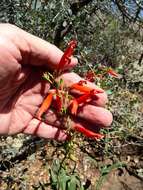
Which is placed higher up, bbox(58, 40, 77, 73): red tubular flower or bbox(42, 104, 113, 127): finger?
bbox(58, 40, 77, 73): red tubular flower

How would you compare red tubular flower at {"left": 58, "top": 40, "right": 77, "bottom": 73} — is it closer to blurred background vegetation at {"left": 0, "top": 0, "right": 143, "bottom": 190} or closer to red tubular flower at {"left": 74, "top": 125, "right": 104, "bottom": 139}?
red tubular flower at {"left": 74, "top": 125, "right": 104, "bottom": 139}

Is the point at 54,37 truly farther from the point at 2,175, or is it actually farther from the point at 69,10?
the point at 2,175

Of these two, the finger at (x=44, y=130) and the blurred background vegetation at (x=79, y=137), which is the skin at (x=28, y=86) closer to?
the finger at (x=44, y=130)

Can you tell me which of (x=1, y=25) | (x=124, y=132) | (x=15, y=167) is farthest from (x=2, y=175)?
(x=1, y=25)

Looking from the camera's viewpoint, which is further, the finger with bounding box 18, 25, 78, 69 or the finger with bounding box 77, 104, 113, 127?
the finger with bounding box 77, 104, 113, 127

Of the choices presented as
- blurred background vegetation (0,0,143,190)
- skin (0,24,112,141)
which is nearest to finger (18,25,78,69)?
skin (0,24,112,141)

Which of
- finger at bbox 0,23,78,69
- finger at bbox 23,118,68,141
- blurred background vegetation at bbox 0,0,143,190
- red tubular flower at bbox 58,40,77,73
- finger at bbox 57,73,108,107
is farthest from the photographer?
blurred background vegetation at bbox 0,0,143,190

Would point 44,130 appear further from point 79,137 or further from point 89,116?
point 79,137

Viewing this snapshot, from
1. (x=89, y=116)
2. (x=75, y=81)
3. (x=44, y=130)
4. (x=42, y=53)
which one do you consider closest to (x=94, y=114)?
(x=89, y=116)
